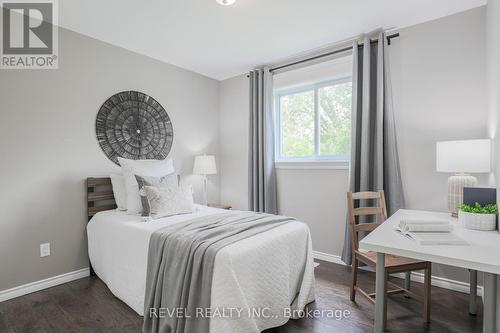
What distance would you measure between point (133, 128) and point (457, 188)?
131 inches

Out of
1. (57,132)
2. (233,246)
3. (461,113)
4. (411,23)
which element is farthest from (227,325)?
(411,23)

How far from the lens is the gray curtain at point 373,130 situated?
269 cm

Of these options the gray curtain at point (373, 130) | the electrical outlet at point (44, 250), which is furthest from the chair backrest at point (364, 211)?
the electrical outlet at point (44, 250)

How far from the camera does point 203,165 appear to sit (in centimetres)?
364

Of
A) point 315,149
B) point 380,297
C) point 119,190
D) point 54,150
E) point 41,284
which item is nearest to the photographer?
point 380,297

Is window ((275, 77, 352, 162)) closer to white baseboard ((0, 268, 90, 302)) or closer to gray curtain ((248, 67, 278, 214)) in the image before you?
gray curtain ((248, 67, 278, 214))

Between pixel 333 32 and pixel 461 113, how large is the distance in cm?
148

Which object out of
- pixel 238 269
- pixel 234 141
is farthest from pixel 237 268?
pixel 234 141

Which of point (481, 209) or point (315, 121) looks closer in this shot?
point (481, 209)

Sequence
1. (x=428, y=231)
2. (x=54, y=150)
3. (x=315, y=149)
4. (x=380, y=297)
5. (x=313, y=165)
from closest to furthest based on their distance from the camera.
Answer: (x=380, y=297), (x=428, y=231), (x=54, y=150), (x=313, y=165), (x=315, y=149)

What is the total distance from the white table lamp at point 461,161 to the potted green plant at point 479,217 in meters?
0.37

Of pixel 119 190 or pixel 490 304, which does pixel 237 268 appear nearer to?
pixel 490 304

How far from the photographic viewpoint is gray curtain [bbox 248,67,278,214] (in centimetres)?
358

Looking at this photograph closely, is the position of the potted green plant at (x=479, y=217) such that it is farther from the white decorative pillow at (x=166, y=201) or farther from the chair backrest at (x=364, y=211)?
the white decorative pillow at (x=166, y=201)
